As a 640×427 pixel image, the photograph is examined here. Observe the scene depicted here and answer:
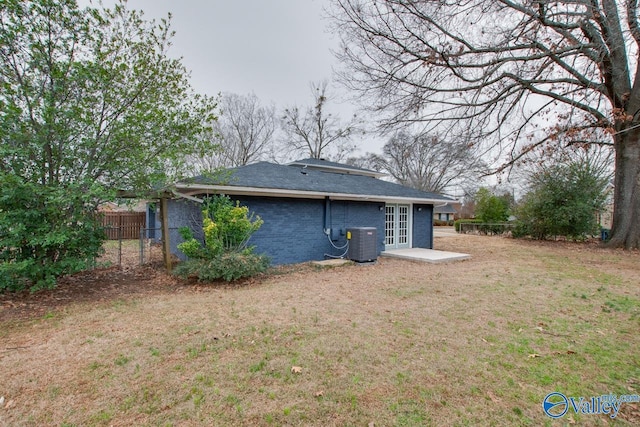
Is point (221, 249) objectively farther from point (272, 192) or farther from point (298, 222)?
point (298, 222)

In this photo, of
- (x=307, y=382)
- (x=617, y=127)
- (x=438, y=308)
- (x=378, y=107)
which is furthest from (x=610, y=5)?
(x=307, y=382)

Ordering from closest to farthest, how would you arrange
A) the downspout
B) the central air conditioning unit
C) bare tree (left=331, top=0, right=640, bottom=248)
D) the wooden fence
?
bare tree (left=331, top=0, right=640, bottom=248), the central air conditioning unit, the downspout, the wooden fence

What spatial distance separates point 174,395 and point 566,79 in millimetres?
12537

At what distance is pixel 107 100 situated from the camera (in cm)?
616

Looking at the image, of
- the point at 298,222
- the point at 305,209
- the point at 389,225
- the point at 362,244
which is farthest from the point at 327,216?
the point at 389,225

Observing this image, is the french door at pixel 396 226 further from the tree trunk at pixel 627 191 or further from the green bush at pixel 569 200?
the green bush at pixel 569 200

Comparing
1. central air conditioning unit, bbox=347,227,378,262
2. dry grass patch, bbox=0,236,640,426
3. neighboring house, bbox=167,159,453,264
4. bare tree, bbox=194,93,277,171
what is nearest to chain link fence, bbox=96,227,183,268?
neighboring house, bbox=167,159,453,264

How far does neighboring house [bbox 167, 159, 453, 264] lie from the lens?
855 centimetres

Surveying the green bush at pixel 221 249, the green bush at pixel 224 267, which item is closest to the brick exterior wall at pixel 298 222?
the green bush at pixel 221 249

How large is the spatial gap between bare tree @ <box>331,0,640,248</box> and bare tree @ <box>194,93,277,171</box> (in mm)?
20568

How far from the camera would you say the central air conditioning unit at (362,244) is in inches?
377

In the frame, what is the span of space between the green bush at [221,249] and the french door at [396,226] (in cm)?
636

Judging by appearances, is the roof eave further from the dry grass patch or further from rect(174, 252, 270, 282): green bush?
the dry grass patch

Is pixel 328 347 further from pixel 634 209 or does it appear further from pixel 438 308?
pixel 634 209
